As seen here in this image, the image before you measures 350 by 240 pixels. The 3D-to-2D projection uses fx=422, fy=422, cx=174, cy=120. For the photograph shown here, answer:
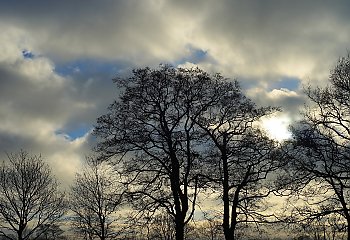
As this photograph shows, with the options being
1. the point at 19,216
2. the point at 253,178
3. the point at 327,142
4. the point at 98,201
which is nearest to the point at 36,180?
the point at 19,216

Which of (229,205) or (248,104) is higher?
(248,104)

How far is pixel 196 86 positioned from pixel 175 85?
3.85 ft

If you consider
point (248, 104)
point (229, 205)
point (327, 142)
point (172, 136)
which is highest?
point (248, 104)

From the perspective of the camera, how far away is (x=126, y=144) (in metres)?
22.9

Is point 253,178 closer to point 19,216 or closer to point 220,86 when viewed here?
point 220,86

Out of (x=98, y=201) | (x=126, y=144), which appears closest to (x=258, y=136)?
(x=126, y=144)

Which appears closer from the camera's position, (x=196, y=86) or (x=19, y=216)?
(x=196, y=86)

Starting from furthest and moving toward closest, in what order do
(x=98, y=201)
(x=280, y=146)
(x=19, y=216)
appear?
(x=98, y=201)
(x=19, y=216)
(x=280, y=146)

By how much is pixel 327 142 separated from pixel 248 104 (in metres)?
5.35

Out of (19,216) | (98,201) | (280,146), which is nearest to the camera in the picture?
(280,146)

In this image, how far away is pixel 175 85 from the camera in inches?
924

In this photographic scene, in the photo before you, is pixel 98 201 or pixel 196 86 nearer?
pixel 196 86

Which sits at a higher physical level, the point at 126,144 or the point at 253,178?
the point at 126,144

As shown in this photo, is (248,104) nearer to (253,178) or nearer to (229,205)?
(253,178)
